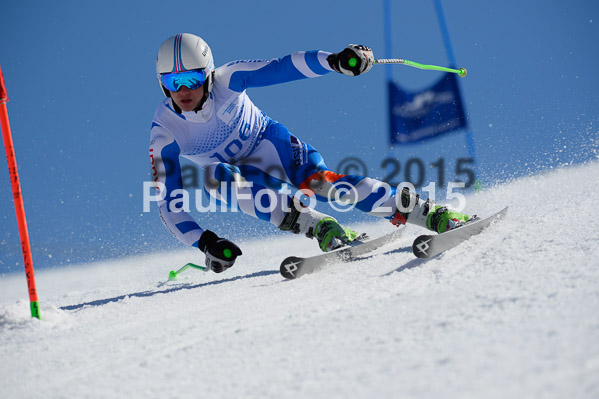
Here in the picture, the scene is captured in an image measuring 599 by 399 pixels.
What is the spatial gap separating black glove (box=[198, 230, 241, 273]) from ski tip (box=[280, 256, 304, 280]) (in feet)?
1.12

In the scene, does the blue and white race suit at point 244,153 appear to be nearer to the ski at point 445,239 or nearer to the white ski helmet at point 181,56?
the white ski helmet at point 181,56

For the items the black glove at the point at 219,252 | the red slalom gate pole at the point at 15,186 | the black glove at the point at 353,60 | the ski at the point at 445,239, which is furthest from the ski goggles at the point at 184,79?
the ski at the point at 445,239

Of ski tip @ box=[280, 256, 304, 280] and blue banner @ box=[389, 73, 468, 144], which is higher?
blue banner @ box=[389, 73, 468, 144]

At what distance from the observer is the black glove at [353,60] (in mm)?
3023

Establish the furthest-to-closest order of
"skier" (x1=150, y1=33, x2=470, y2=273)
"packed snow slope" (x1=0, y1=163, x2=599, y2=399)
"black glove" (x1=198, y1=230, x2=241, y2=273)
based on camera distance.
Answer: "skier" (x1=150, y1=33, x2=470, y2=273) < "black glove" (x1=198, y1=230, x2=241, y2=273) < "packed snow slope" (x1=0, y1=163, x2=599, y2=399)

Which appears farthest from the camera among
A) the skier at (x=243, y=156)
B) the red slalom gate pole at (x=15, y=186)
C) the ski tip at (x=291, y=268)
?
the skier at (x=243, y=156)

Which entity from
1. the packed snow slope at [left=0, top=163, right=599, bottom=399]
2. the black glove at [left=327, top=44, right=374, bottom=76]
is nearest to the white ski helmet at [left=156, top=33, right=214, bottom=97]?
the black glove at [left=327, top=44, right=374, bottom=76]

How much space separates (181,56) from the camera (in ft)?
11.2

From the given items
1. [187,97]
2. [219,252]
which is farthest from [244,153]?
[219,252]

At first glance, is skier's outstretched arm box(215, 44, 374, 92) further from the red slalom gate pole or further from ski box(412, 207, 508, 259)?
the red slalom gate pole

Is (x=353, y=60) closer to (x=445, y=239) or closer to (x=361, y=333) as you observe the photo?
(x=445, y=239)

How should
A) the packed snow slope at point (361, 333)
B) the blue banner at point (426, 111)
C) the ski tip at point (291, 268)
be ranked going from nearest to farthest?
the packed snow slope at point (361, 333) < the ski tip at point (291, 268) < the blue banner at point (426, 111)

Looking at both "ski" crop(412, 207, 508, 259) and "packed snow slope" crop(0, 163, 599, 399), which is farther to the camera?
"ski" crop(412, 207, 508, 259)

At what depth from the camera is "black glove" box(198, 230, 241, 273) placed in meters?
3.02
